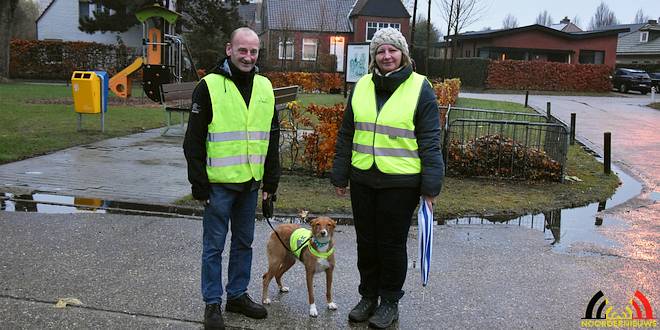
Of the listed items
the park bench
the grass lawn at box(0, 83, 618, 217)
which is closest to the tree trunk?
the grass lawn at box(0, 83, 618, 217)

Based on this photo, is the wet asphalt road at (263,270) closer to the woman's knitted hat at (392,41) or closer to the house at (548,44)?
the woman's knitted hat at (392,41)

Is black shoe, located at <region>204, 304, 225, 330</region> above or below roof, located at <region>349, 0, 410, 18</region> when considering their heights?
below

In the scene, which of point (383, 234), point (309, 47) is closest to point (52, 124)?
point (383, 234)

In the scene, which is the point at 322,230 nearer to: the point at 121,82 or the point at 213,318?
the point at 213,318

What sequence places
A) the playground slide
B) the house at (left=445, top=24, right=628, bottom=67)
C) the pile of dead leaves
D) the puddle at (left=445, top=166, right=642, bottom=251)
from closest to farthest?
1. the puddle at (left=445, top=166, right=642, bottom=251)
2. the pile of dead leaves
3. the playground slide
4. the house at (left=445, top=24, right=628, bottom=67)

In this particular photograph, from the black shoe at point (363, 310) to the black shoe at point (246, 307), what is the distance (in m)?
0.60

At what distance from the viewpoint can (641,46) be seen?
61.3m

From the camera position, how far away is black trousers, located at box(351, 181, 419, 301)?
384 centimetres

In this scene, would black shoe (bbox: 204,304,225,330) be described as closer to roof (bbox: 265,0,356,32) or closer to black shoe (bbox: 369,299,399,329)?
black shoe (bbox: 369,299,399,329)

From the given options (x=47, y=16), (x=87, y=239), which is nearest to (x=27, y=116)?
(x=87, y=239)

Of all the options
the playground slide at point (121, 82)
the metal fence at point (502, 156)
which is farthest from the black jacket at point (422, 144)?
the playground slide at point (121, 82)

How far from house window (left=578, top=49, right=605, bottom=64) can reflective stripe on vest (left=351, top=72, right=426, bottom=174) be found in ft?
153

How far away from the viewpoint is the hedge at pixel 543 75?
128 ft

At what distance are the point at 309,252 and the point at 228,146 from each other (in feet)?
2.96
